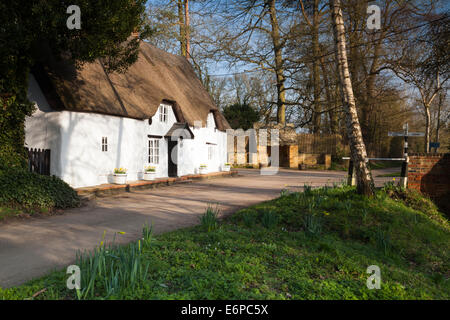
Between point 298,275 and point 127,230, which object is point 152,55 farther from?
point 298,275

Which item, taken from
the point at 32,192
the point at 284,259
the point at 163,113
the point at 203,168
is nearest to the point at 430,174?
the point at 284,259

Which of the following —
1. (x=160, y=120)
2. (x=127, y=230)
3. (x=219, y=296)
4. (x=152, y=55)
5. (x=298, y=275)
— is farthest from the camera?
(x=152, y=55)

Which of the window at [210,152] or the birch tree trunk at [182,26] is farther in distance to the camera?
the birch tree trunk at [182,26]

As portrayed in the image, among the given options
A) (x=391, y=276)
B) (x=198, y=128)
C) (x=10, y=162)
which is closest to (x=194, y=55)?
(x=198, y=128)

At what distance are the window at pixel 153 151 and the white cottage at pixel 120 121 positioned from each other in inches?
2.0

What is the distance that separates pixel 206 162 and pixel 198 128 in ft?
7.42

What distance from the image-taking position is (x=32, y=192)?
7.78m

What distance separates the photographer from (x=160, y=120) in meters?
15.6

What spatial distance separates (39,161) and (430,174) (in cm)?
1258

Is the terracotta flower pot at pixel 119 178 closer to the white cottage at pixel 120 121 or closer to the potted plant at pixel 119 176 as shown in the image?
the potted plant at pixel 119 176

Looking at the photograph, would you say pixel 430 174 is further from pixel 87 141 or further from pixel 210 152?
pixel 210 152

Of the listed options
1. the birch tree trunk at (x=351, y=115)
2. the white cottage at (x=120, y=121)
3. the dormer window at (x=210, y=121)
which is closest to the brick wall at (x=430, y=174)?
the birch tree trunk at (x=351, y=115)

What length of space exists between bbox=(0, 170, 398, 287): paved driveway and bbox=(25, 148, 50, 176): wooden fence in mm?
2278

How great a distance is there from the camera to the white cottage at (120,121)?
10766 mm
